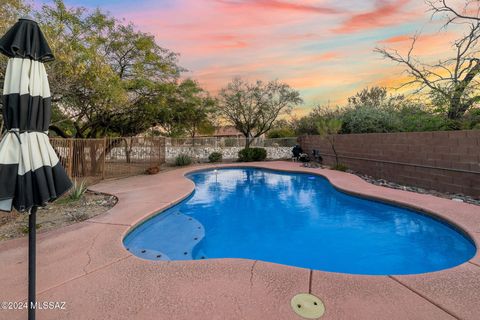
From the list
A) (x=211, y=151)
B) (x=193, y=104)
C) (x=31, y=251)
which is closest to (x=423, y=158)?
(x=31, y=251)

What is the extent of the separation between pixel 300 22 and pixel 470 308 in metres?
9.83

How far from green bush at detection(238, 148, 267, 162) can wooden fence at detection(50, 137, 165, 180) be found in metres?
4.99

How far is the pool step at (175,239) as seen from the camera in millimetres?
4473

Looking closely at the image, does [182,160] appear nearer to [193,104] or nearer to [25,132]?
[193,104]

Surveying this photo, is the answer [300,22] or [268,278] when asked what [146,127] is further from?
[268,278]

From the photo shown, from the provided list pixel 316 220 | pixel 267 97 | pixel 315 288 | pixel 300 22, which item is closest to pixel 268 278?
pixel 315 288

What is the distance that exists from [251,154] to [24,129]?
15.5 meters

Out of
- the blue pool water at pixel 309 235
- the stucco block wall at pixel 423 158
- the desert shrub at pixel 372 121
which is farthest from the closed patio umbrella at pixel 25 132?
the desert shrub at pixel 372 121

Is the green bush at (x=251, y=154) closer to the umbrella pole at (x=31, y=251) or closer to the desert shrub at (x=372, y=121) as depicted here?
the desert shrub at (x=372, y=121)

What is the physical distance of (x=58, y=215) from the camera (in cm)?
576

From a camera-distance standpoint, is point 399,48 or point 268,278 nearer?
point 268,278

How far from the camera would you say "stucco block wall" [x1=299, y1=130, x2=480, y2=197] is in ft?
21.7

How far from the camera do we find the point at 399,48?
12219 millimetres

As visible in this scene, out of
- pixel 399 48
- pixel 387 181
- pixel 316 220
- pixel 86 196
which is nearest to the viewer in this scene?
pixel 316 220
